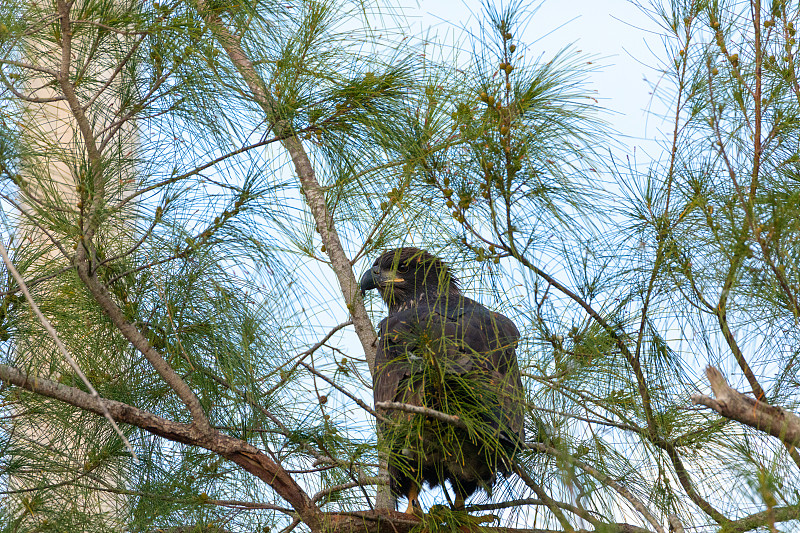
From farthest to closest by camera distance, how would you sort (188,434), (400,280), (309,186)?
1. (400,280)
2. (309,186)
3. (188,434)

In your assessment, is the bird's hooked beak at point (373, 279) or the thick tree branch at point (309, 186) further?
the bird's hooked beak at point (373, 279)

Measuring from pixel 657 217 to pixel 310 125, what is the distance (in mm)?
1196

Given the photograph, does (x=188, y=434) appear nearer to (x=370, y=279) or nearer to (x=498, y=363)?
(x=498, y=363)

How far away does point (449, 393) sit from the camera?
2557 millimetres

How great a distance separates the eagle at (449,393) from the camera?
2482mm

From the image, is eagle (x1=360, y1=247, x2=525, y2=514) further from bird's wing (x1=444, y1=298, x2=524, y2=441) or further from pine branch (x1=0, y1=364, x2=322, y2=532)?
pine branch (x1=0, y1=364, x2=322, y2=532)

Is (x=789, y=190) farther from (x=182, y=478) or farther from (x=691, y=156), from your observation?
(x=182, y=478)

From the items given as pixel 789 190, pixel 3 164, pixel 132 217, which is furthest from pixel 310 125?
pixel 789 190

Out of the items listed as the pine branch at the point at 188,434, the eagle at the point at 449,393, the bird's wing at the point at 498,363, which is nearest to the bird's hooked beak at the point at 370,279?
the eagle at the point at 449,393

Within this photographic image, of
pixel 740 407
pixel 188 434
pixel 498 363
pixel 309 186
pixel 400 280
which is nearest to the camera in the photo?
pixel 740 407

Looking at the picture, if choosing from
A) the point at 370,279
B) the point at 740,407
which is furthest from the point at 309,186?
the point at 740,407

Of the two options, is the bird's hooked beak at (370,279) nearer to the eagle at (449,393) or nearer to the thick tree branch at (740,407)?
the eagle at (449,393)

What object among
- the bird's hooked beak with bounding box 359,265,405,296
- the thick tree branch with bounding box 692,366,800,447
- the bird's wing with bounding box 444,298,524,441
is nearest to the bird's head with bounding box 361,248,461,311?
the bird's hooked beak with bounding box 359,265,405,296

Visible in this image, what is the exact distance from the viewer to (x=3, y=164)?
7.88ft
